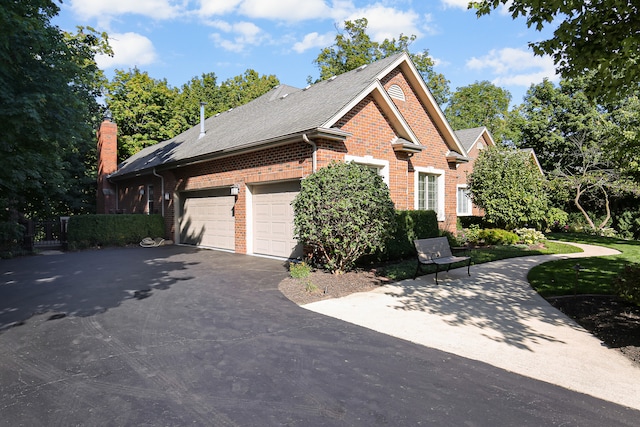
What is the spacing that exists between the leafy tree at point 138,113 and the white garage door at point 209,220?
15869mm

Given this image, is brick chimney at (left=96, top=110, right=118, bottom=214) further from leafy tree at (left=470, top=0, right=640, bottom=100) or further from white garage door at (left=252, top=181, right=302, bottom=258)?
leafy tree at (left=470, top=0, right=640, bottom=100)

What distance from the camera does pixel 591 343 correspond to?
4.73 m

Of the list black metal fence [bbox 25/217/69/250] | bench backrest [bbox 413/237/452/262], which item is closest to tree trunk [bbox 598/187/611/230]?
bench backrest [bbox 413/237/452/262]

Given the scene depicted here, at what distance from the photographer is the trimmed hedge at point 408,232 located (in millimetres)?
10562

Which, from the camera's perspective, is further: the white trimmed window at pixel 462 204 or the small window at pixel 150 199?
the white trimmed window at pixel 462 204

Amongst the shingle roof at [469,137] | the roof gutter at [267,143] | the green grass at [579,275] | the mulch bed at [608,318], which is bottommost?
the mulch bed at [608,318]

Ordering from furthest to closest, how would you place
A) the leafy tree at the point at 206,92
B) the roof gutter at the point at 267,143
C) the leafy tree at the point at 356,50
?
the leafy tree at the point at 206,92 < the leafy tree at the point at 356,50 < the roof gutter at the point at 267,143

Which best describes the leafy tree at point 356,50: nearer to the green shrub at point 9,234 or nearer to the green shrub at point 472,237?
the green shrub at point 472,237

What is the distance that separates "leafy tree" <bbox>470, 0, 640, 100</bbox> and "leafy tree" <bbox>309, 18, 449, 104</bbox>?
98.1 feet

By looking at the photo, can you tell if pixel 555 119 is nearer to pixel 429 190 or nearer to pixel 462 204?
pixel 462 204

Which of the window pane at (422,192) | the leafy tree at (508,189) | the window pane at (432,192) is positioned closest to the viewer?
the window pane at (422,192)

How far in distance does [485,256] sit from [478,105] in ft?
137

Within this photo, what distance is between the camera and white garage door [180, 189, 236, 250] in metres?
14.3

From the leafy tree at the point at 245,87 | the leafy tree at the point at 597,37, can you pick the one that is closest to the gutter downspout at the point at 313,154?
the leafy tree at the point at 597,37
